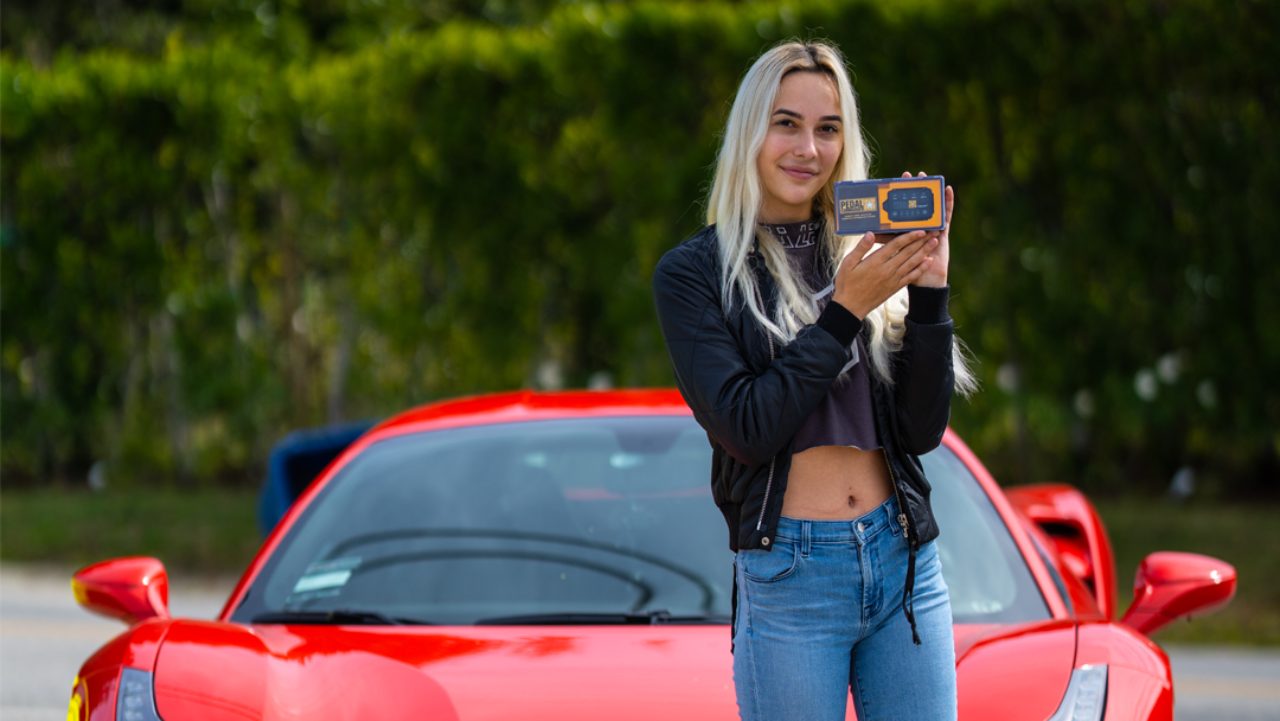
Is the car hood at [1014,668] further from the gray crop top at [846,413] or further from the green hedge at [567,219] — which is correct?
the green hedge at [567,219]

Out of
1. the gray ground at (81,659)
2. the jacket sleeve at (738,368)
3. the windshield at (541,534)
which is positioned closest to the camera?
the jacket sleeve at (738,368)

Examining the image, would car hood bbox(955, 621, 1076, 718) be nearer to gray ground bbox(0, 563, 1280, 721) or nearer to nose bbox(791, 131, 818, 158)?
nose bbox(791, 131, 818, 158)

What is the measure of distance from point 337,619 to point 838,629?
156 cm

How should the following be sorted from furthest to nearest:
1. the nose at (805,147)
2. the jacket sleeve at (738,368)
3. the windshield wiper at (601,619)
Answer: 1. the windshield wiper at (601,619)
2. the nose at (805,147)
3. the jacket sleeve at (738,368)

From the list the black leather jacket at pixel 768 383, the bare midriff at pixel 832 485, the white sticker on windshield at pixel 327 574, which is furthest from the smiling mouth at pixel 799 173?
the white sticker on windshield at pixel 327 574

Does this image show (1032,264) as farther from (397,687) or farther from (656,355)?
(397,687)

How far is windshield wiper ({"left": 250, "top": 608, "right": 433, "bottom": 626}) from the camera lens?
3.60 meters

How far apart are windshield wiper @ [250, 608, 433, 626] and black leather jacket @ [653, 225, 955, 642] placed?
51.1 inches

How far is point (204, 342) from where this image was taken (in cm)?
1098

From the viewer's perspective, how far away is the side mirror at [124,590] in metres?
3.73

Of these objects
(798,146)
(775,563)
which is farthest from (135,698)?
(798,146)

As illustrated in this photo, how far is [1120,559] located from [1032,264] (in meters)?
1.97

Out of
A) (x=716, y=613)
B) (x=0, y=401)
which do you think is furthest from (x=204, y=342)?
(x=716, y=613)

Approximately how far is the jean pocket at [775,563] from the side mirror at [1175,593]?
156cm
